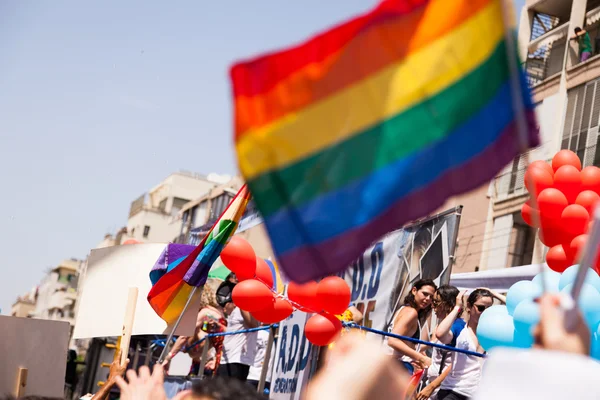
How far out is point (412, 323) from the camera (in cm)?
735

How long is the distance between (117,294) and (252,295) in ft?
4.50

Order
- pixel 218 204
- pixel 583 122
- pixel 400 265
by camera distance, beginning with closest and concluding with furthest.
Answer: pixel 400 265
pixel 583 122
pixel 218 204

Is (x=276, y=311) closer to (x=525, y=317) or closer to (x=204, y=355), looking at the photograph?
(x=204, y=355)

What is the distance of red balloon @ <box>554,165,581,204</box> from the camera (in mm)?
7219

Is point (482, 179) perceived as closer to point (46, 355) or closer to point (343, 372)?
point (343, 372)

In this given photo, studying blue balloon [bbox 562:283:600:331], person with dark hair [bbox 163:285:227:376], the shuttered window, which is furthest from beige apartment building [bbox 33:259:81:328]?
blue balloon [bbox 562:283:600:331]

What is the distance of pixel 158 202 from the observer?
3233 inches

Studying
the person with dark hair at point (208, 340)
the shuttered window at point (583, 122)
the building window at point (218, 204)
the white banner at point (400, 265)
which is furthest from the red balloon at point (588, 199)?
the building window at point (218, 204)

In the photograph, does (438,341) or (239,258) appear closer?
(438,341)

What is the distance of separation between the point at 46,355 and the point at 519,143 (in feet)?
14.0

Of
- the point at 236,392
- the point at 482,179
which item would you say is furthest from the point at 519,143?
the point at 236,392

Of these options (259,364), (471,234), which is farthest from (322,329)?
(471,234)

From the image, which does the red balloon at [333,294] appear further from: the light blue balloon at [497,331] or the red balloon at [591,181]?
the red balloon at [591,181]

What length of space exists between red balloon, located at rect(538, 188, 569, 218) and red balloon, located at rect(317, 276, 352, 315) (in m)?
1.76
